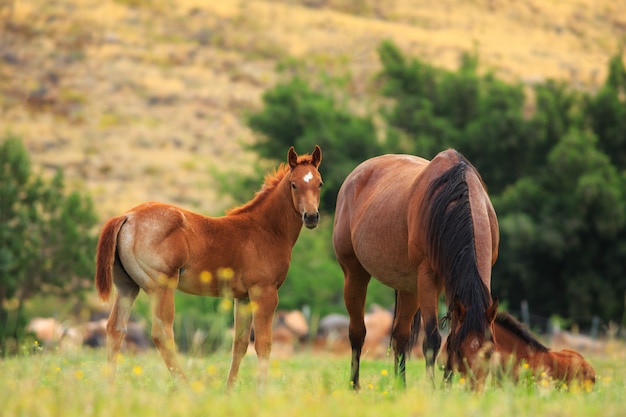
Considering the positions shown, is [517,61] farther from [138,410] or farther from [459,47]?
[138,410]

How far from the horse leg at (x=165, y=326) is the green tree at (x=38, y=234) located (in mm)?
18835

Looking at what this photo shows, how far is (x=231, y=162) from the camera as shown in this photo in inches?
2080

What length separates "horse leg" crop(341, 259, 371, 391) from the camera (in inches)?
372

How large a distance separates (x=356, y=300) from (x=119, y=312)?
2.82 metres

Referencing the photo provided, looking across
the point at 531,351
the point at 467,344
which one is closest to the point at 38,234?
the point at 531,351

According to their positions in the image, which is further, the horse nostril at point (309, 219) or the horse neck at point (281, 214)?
the horse neck at point (281, 214)

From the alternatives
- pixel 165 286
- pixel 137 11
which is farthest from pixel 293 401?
pixel 137 11

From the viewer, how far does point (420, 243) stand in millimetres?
7941

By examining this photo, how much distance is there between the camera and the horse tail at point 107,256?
294 inches

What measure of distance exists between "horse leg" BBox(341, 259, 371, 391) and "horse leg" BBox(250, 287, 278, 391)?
153cm

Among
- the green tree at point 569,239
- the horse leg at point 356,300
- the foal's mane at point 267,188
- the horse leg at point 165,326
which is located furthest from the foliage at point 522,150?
the horse leg at point 165,326

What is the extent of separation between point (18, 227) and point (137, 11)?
162 feet

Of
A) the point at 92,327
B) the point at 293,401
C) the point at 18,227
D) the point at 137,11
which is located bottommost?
the point at 92,327

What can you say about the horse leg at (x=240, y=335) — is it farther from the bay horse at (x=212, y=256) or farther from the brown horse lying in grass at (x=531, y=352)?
the brown horse lying in grass at (x=531, y=352)
